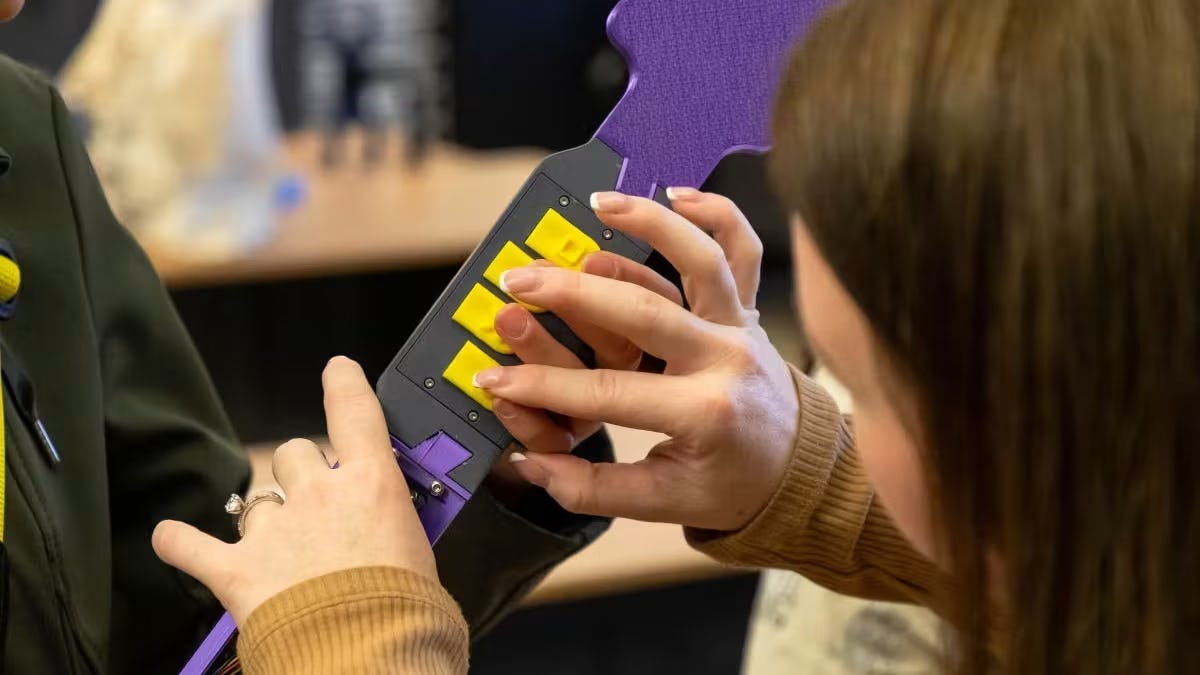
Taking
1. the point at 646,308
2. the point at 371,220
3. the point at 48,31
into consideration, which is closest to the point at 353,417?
the point at 646,308

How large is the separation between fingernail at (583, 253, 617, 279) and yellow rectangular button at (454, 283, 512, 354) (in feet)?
0.13

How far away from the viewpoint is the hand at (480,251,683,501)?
1.85 ft

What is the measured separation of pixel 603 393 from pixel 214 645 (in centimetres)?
19

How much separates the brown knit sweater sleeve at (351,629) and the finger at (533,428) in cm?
9

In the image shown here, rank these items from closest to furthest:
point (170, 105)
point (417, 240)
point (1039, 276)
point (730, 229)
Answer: point (1039, 276) < point (730, 229) < point (170, 105) < point (417, 240)

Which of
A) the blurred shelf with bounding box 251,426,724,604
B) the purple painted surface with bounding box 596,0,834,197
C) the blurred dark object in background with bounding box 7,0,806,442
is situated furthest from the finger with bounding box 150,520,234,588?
the blurred dark object in background with bounding box 7,0,806,442

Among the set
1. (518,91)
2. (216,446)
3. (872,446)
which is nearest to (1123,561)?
(872,446)

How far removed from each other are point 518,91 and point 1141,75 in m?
1.97

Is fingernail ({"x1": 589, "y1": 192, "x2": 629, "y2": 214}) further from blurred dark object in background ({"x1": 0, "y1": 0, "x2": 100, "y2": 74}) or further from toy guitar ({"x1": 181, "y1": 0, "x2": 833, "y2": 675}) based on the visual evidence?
blurred dark object in background ({"x1": 0, "y1": 0, "x2": 100, "y2": 74})

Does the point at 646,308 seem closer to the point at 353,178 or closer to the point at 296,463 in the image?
the point at 296,463

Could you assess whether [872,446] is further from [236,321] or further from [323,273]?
[236,321]

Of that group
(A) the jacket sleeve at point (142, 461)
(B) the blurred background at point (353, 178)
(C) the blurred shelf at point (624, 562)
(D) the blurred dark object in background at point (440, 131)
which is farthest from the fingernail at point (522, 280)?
(D) the blurred dark object in background at point (440, 131)

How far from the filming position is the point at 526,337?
0.57m

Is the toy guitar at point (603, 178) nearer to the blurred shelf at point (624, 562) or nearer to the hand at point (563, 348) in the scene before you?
the hand at point (563, 348)
